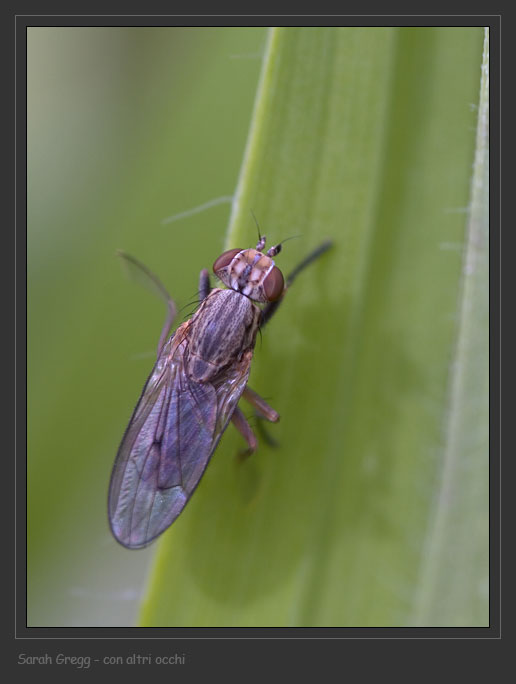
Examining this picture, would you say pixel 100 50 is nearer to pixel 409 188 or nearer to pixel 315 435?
pixel 409 188

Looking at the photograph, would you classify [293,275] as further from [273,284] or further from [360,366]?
[360,366]

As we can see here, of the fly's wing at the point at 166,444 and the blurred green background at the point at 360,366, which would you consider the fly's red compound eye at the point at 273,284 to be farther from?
the fly's wing at the point at 166,444

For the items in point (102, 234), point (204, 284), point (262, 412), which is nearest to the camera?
point (262, 412)

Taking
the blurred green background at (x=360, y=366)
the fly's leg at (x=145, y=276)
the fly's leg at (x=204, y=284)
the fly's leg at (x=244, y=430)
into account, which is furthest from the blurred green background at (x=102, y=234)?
the fly's leg at (x=244, y=430)

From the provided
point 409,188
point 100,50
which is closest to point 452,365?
point 409,188

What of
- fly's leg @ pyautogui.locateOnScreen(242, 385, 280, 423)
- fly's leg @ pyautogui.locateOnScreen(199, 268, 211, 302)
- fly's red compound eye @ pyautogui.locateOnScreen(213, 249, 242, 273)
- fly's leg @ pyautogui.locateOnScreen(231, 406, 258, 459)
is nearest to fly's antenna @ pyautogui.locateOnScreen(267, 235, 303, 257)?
fly's red compound eye @ pyautogui.locateOnScreen(213, 249, 242, 273)

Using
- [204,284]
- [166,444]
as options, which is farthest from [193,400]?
[204,284]
